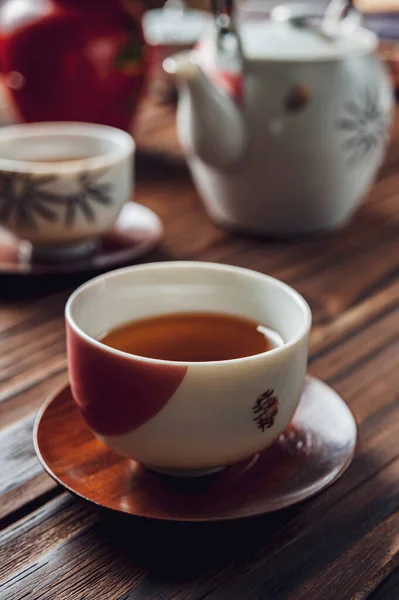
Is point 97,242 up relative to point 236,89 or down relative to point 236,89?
down

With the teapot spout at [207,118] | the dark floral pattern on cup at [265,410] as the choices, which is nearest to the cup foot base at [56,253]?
the teapot spout at [207,118]

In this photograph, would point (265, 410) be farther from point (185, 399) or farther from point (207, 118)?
point (207, 118)

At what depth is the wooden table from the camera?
14.7 inches

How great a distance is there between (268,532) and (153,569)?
64 millimetres

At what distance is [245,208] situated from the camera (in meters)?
0.81

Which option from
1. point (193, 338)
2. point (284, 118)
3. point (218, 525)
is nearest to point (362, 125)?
point (284, 118)

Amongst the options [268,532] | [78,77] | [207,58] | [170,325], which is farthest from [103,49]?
[268,532]

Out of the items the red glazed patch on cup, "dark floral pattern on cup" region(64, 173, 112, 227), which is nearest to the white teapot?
"dark floral pattern on cup" region(64, 173, 112, 227)

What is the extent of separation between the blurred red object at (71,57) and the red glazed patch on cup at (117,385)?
58cm

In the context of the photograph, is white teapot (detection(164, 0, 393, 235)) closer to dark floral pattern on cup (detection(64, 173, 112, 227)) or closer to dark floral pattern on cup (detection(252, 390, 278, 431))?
dark floral pattern on cup (detection(64, 173, 112, 227))

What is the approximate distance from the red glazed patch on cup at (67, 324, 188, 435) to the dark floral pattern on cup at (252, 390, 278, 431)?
1.7 inches

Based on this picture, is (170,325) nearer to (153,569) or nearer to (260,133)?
(153,569)

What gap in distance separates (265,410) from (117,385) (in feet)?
0.25

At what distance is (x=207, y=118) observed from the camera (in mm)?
739
